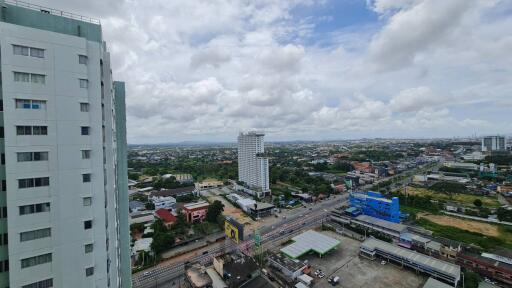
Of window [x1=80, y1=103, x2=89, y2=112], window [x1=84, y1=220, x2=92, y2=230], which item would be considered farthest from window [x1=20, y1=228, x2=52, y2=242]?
window [x1=80, y1=103, x2=89, y2=112]

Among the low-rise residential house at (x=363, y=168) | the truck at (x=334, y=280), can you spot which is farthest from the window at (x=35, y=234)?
the low-rise residential house at (x=363, y=168)

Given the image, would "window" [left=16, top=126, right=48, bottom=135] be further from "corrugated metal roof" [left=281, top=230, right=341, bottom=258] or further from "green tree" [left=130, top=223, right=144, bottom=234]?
"green tree" [left=130, top=223, right=144, bottom=234]

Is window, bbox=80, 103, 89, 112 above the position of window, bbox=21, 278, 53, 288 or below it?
above

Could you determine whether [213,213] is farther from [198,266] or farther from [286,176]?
[286,176]

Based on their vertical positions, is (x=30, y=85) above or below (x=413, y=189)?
above

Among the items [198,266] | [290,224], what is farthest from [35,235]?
[290,224]

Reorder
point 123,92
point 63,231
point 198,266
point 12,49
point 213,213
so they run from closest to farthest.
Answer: point 12,49 → point 63,231 → point 123,92 → point 198,266 → point 213,213

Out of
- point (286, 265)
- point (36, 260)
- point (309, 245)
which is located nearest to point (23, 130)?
point (36, 260)
